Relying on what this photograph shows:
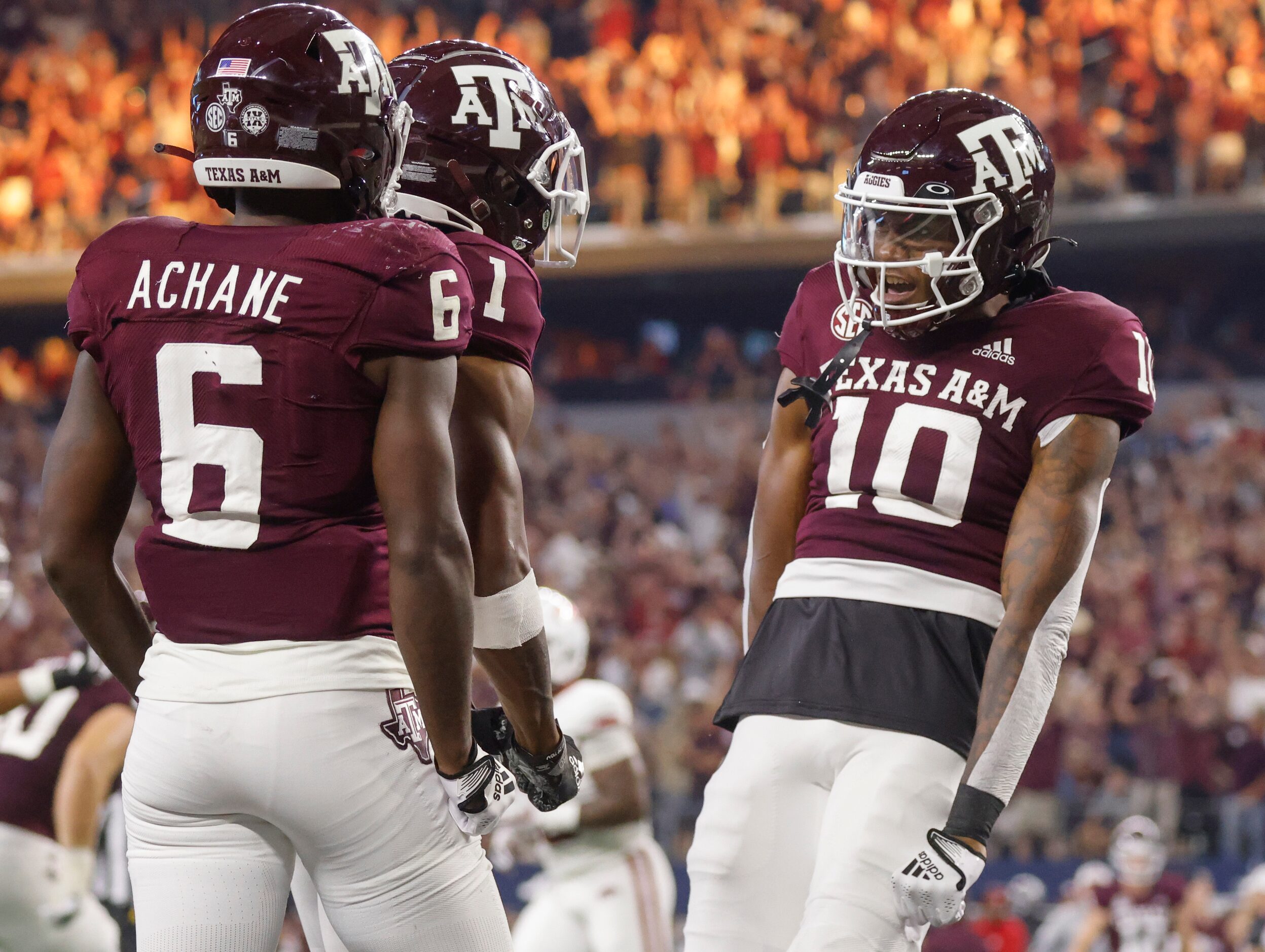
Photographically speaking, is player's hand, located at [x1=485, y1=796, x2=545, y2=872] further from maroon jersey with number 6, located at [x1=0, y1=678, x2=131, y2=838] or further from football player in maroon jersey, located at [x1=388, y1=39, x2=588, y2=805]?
football player in maroon jersey, located at [x1=388, y1=39, x2=588, y2=805]

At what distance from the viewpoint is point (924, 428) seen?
9.37 feet

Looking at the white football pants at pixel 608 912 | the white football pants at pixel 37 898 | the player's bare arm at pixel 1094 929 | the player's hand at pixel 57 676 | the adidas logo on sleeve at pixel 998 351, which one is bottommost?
the player's bare arm at pixel 1094 929

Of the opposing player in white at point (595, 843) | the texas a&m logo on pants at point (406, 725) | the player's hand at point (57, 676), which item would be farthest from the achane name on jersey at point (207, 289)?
the opposing player in white at point (595, 843)

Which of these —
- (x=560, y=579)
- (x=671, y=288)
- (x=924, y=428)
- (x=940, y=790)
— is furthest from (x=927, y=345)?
(x=671, y=288)

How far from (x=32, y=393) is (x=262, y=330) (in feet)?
50.1

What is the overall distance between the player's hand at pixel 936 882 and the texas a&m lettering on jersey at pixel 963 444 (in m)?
0.42

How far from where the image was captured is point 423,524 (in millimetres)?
2260

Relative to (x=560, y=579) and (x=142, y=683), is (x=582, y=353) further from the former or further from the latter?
(x=142, y=683)

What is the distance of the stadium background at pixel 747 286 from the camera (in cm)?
951

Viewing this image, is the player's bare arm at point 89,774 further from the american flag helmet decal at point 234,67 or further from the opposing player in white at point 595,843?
the american flag helmet decal at point 234,67

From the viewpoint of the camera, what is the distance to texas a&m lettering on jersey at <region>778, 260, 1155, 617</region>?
2.82m

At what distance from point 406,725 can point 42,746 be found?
3.02m

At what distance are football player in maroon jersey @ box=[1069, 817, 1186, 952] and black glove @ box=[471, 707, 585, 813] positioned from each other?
20.1 feet

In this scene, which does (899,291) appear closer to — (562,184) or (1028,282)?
(1028,282)
